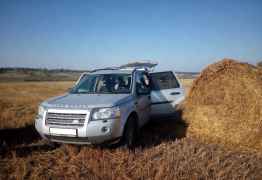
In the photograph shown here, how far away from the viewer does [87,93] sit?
5051 millimetres

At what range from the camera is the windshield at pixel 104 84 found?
510 centimetres

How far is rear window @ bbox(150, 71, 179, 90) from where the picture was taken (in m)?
6.51

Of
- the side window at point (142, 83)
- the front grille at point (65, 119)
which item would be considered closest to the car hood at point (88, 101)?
the front grille at point (65, 119)

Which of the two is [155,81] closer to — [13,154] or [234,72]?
[234,72]

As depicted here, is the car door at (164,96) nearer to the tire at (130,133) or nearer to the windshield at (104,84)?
→ the windshield at (104,84)

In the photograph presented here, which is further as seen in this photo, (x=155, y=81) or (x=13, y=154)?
(x=155, y=81)

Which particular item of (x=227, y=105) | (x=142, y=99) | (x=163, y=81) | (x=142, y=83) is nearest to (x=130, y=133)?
(x=142, y=99)

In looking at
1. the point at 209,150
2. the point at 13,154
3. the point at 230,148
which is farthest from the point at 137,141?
the point at 13,154

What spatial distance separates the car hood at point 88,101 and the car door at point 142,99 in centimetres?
51

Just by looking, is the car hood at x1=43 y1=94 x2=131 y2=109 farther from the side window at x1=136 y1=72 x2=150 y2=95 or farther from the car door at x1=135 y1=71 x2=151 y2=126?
the side window at x1=136 y1=72 x2=150 y2=95

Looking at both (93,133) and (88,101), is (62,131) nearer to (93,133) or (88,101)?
(93,133)

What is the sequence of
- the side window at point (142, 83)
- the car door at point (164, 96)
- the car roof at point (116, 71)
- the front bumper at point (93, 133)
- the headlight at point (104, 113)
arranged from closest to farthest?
the front bumper at point (93, 133)
the headlight at point (104, 113)
the side window at point (142, 83)
the car roof at point (116, 71)
the car door at point (164, 96)

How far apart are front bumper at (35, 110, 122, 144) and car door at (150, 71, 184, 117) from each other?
229 cm

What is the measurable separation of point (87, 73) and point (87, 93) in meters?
0.94
